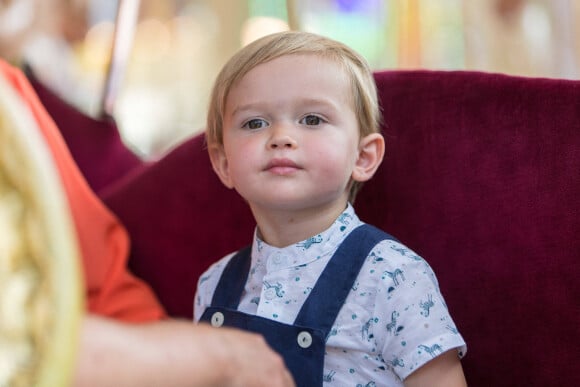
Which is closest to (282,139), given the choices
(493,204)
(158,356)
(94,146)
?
(493,204)

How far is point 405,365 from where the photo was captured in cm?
77

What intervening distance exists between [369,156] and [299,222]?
0.38ft

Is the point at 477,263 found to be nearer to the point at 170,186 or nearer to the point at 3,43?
the point at 170,186

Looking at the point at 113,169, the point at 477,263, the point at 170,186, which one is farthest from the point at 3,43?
the point at 477,263

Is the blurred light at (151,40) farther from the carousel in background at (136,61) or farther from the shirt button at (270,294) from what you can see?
the shirt button at (270,294)

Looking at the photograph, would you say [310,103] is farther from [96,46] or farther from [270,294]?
[96,46]

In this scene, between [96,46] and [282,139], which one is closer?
[282,139]

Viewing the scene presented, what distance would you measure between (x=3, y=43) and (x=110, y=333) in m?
1.95

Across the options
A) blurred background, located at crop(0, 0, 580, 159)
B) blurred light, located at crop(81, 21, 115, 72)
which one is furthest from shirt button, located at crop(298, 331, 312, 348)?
blurred light, located at crop(81, 21, 115, 72)

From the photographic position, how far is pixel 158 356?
0.48 meters

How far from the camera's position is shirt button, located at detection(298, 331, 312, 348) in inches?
31.7

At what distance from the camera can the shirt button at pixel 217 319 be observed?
0.89m

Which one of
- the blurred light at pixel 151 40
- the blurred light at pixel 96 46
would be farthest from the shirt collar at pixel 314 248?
the blurred light at pixel 151 40

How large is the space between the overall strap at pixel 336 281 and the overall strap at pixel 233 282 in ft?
0.42
